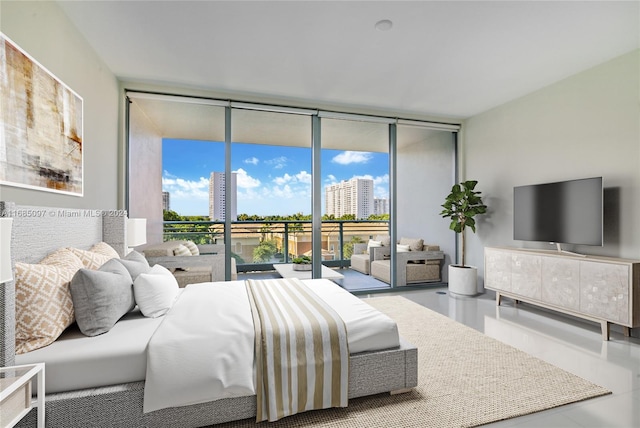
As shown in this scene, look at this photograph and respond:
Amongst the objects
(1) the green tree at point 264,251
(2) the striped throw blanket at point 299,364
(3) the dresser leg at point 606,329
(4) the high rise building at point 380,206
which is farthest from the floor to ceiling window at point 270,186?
(3) the dresser leg at point 606,329

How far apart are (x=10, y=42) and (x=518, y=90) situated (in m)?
4.93

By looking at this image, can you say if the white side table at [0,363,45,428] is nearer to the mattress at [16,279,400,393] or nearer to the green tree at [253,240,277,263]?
the mattress at [16,279,400,393]

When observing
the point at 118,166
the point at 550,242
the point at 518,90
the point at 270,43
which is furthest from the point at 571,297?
the point at 118,166

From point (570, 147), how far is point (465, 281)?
213 cm

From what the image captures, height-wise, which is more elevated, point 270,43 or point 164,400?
point 270,43

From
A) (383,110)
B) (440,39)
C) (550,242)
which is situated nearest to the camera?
(440,39)

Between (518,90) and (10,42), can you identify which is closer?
(10,42)

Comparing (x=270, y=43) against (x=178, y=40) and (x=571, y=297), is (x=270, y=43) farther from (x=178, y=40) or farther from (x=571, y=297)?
(x=571, y=297)

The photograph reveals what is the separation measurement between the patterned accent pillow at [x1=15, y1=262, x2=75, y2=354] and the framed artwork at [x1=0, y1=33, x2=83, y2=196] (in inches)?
25.1

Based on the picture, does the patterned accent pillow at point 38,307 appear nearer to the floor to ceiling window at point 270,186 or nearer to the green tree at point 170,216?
the green tree at point 170,216

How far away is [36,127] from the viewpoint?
6.52ft

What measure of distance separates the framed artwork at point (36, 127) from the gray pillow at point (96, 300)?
76cm

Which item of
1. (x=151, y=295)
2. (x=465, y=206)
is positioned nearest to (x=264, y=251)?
(x=151, y=295)

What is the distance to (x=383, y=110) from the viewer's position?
4719mm
